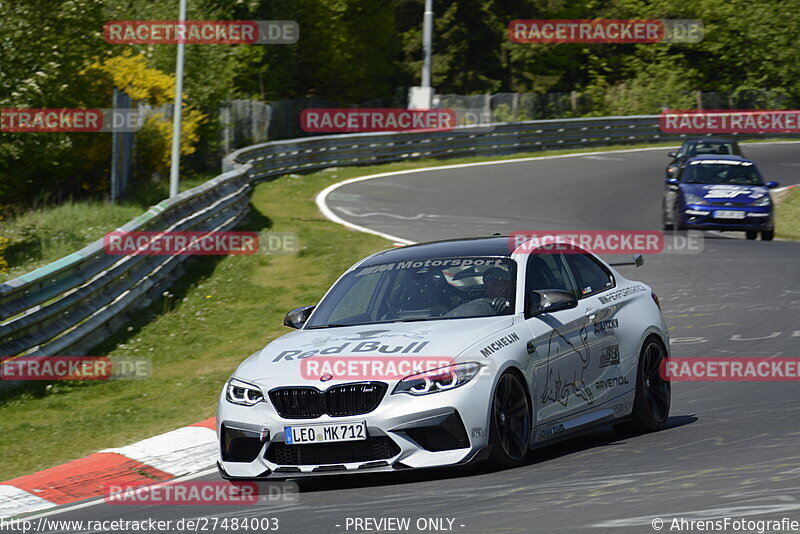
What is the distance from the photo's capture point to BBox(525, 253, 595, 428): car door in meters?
8.23

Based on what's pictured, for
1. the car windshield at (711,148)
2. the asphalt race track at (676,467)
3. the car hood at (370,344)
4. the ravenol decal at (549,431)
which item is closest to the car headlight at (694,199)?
the asphalt race track at (676,467)

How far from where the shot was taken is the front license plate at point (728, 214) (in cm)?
2339

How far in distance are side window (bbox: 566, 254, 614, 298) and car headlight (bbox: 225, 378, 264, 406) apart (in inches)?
105

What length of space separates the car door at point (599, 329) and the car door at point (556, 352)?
2.7 inches

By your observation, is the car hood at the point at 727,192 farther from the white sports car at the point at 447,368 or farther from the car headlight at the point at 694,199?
the white sports car at the point at 447,368

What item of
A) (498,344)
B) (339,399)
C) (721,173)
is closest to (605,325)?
(498,344)

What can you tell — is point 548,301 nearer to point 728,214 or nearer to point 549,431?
point 549,431

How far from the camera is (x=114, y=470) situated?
914 cm

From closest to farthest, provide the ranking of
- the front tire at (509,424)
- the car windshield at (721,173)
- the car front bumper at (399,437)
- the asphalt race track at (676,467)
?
the asphalt race track at (676,467)
the car front bumper at (399,437)
the front tire at (509,424)
the car windshield at (721,173)

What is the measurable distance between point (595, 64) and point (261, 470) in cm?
5917

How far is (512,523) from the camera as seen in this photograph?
6156 mm

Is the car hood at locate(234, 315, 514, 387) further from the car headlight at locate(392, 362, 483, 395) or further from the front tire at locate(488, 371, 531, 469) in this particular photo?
the front tire at locate(488, 371, 531, 469)

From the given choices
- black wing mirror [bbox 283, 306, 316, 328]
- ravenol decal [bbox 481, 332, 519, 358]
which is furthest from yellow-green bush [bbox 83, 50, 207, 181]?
ravenol decal [bbox 481, 332, 519, 358]

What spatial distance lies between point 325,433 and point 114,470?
7.86 ft
